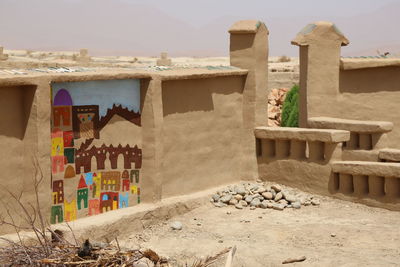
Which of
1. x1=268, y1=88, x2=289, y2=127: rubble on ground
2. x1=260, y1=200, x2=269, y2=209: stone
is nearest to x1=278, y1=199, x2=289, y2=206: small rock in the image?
x1=260, y1=200, x2=269, y2=209: stone

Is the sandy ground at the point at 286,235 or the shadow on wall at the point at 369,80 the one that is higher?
the shadow on wall at the point at 369,80

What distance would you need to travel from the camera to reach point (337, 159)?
1015 cm

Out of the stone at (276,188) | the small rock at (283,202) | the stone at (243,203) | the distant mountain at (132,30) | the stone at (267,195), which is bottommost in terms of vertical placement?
the stone at (243,203)

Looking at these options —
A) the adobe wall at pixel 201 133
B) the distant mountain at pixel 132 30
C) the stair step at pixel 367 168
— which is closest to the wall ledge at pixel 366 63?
the adobe wall at pixel 201 133

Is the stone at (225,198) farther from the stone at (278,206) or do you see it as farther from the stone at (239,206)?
the stone at (278,206)

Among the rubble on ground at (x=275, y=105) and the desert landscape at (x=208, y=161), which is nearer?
Result: the desert landscape at (x=208, y=161)

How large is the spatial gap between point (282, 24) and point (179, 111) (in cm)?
13481

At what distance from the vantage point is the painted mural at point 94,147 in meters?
8.34

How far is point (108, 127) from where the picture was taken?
888cm

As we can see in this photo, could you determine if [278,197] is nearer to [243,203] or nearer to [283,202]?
[283,202]

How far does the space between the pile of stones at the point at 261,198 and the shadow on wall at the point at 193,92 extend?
1.36m

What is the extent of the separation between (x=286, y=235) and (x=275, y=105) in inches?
450

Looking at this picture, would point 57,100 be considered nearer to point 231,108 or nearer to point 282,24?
point 231,108

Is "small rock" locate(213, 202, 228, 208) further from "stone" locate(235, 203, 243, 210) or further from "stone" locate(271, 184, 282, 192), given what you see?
"stone" locate(271, 184, 282, 192)
